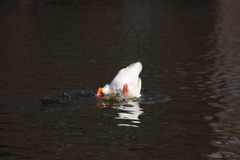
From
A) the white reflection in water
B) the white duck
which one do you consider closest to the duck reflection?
the white reflection in water

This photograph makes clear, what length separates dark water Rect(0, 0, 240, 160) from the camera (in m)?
9.56

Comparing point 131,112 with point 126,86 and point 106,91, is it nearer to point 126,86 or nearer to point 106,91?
point 126,86

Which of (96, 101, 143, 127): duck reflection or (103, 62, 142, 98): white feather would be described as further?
(103, 62, 142, 98): white feather

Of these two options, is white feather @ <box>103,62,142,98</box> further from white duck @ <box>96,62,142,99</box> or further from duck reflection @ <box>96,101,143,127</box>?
duck reflection @ <box>96,101,143,127</box>

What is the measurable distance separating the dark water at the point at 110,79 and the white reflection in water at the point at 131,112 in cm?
2

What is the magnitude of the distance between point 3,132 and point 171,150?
3.57 metres

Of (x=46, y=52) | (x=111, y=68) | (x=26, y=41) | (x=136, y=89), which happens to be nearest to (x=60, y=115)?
(x=136, y=89)

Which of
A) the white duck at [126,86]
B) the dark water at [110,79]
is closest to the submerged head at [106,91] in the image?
the white duck at [126,86]

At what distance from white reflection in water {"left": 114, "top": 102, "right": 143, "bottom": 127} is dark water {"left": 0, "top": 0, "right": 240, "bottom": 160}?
0.02m

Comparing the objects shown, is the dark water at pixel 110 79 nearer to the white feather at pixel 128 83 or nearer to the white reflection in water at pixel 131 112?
the white reflection in water at pixel 131 112

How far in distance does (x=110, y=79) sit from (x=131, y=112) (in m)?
4.47

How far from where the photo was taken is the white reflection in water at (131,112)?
11.4 metres

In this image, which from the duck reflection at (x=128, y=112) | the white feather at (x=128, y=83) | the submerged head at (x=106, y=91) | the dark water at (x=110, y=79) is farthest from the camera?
the white feather at (x=128, y=83)

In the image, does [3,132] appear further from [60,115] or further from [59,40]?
[59,40]
